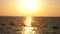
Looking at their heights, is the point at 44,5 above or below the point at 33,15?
above

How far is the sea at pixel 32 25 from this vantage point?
4.73 ft

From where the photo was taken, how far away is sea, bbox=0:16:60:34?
1.44 metres

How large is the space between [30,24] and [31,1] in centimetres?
31

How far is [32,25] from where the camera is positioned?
1467 mm

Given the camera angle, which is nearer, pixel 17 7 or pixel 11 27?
pixel 11 27

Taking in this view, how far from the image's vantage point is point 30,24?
148cm

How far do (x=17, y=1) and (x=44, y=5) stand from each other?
355 millimetres

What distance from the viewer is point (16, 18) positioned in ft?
4.80

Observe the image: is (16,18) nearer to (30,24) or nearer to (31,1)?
(30,24)

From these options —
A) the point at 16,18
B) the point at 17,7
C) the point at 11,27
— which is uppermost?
the point at 17,7

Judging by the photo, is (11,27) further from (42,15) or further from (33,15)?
(42,15)

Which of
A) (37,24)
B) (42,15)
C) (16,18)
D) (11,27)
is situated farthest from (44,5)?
(11,27)

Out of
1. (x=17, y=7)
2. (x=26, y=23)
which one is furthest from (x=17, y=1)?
(x=26, y=23)

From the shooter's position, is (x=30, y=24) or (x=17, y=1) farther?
(x=17, y=1)
